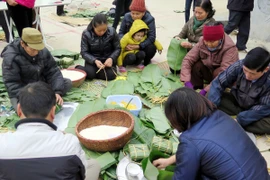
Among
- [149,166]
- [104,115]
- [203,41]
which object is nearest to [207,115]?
[149,166]

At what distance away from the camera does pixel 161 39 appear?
541cm

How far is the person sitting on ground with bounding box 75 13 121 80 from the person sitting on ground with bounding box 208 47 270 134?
4.18 ft

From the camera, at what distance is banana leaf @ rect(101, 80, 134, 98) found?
323cm

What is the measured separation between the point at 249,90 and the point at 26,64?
1.99 m

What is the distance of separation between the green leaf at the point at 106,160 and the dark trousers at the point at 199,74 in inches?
60.6

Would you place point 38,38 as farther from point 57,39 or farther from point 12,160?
point 57,39

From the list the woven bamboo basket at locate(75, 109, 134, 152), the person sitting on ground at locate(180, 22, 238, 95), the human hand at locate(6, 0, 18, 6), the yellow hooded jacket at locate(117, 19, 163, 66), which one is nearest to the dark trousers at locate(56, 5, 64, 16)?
the human hand at locate(6, 0, 18, 6)

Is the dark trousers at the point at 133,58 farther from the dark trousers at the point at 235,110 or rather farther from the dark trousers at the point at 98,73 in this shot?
the dark trousers at the point at 235,110

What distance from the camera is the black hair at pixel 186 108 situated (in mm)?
1507

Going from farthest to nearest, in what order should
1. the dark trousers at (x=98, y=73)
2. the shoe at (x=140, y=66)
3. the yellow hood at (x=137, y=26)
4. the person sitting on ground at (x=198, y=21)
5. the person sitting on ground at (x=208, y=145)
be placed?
1. the shoe at (x=140, y=66)
2. the yellow hood at (x=137, y=26)
3. the dark trousers at (x=98, y=73)
4. the person sitting on ground at (x=198, y=21)
5. the person sitting on ground at (x=208, y=145)

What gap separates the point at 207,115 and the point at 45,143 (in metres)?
0.79

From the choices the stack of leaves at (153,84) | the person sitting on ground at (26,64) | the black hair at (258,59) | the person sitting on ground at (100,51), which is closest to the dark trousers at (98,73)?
the person sitting on ground at (100,51)

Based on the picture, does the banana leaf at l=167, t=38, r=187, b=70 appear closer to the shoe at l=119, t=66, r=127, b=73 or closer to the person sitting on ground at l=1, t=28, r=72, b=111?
the shoe at l=119, t=66, r=127, b=73

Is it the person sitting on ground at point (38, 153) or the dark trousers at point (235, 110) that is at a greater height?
the person sitting on ground at point (38, 153)
